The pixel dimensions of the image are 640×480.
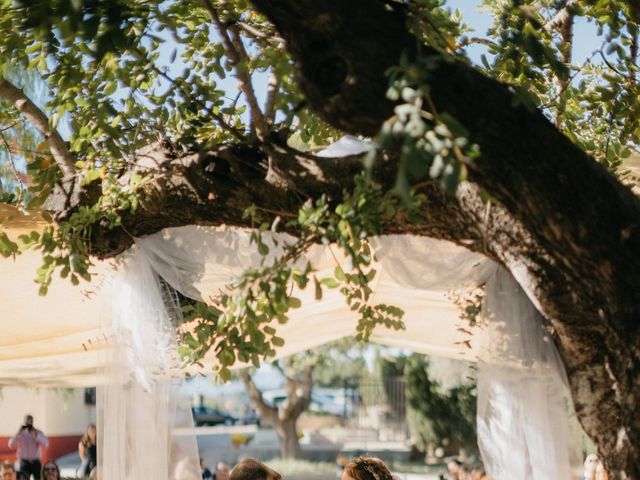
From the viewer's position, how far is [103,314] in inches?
178

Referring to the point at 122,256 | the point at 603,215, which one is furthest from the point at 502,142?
the point at 122,256

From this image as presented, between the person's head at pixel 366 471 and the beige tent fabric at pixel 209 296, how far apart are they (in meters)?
0.72

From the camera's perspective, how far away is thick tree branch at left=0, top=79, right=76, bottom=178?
4.15 metres

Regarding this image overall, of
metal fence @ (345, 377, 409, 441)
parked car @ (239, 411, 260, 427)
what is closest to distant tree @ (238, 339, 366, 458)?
metal fence @ (345, 377, 409, 441)

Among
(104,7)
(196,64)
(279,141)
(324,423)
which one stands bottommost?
(324,423)

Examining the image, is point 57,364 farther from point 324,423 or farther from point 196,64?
point 324,423

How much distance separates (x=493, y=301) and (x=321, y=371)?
30199 mm

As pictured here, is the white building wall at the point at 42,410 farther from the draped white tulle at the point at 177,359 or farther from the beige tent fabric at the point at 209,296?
the draped white tulle at the point at 177,359

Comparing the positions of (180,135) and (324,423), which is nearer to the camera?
(180,135)

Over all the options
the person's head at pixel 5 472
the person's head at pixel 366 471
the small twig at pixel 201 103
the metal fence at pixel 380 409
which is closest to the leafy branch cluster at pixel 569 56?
the small twig at pixel 201 103

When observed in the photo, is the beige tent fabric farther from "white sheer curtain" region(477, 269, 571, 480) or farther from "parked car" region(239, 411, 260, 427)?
"parked car" region(239, 411, 260, 427)

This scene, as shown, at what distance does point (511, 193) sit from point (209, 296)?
2343 mm

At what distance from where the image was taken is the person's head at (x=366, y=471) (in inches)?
169

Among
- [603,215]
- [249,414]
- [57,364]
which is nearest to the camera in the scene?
[603,215]
